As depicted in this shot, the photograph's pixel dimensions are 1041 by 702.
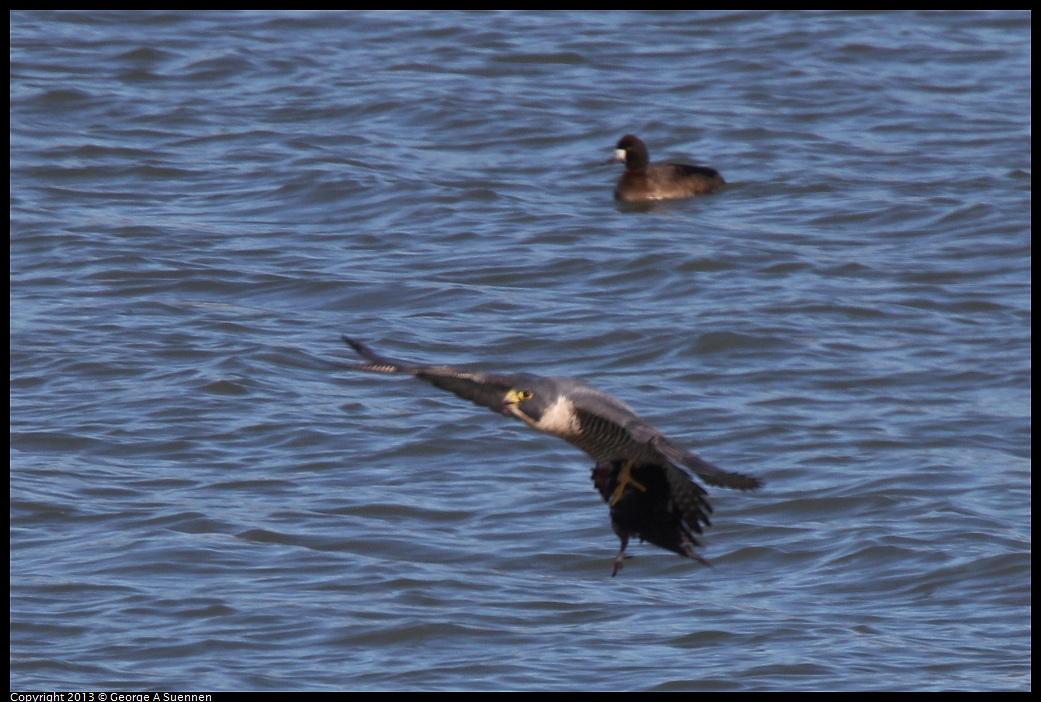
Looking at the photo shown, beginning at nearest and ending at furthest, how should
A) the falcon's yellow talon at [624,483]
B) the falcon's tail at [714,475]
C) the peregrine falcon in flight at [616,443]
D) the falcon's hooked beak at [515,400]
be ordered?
the falcon's tail at [714,475], the peregrine falcon in flight at [616,443], the falcon's hooked beak at [515,400], the falcon's yellow talon at [624,483]

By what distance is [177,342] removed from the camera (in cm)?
991

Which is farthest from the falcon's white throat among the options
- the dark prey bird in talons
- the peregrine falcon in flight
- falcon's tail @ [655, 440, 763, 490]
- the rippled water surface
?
the rippled water surface

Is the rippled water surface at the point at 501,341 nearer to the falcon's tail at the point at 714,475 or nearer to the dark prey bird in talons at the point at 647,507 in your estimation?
the dark prey bird in talons at the point at 647,507

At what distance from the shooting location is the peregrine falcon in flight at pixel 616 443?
4.61 meters

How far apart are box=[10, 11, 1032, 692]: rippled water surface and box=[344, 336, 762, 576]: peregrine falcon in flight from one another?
1.37 feet

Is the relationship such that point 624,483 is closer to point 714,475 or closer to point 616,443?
point 616,443

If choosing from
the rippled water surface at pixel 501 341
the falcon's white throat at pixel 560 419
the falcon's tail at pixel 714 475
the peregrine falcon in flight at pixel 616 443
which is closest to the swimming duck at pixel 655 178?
the rippled water surface at pixel 501 341

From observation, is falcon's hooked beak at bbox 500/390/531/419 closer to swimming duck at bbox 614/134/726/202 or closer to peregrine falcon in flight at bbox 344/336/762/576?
peregrine falcon in flight at bbox 344/336/762/576

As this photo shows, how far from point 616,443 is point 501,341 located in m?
4.83

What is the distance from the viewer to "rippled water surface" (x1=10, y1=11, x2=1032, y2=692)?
714 centimetres

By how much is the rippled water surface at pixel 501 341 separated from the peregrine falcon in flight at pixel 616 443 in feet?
1.37

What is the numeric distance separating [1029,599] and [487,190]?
552 centimetres
